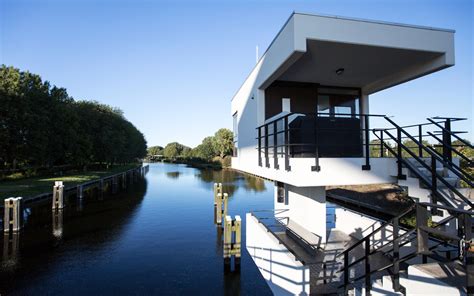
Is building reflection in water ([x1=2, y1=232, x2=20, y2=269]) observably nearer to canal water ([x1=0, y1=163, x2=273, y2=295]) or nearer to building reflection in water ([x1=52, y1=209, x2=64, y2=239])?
canal water ([x1=0, y1=163, x2=273, y2=295])

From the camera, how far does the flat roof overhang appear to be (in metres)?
5.61

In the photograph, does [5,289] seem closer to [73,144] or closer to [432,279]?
[432,279]

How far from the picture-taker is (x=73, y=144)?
3362 cm

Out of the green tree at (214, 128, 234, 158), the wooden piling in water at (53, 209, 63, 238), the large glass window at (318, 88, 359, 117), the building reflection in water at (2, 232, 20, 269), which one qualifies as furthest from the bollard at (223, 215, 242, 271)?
the green tree at (214, 128, 234, 158)

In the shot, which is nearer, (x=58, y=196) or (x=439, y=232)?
(x=439, y=232)

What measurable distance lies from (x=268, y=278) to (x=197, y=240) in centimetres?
747

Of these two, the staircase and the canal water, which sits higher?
the staircase

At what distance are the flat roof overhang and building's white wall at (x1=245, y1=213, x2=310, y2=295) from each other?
13.7 ft

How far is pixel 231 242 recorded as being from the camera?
1052 centimetres

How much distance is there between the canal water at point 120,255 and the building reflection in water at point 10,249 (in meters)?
0.03

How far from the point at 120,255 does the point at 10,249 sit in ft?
16.2

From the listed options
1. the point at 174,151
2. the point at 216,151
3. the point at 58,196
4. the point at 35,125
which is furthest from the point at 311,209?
the point at 174,151

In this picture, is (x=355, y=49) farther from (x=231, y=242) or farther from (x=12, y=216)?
→ (x=12, y=216)

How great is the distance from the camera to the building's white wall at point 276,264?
17.2ft
